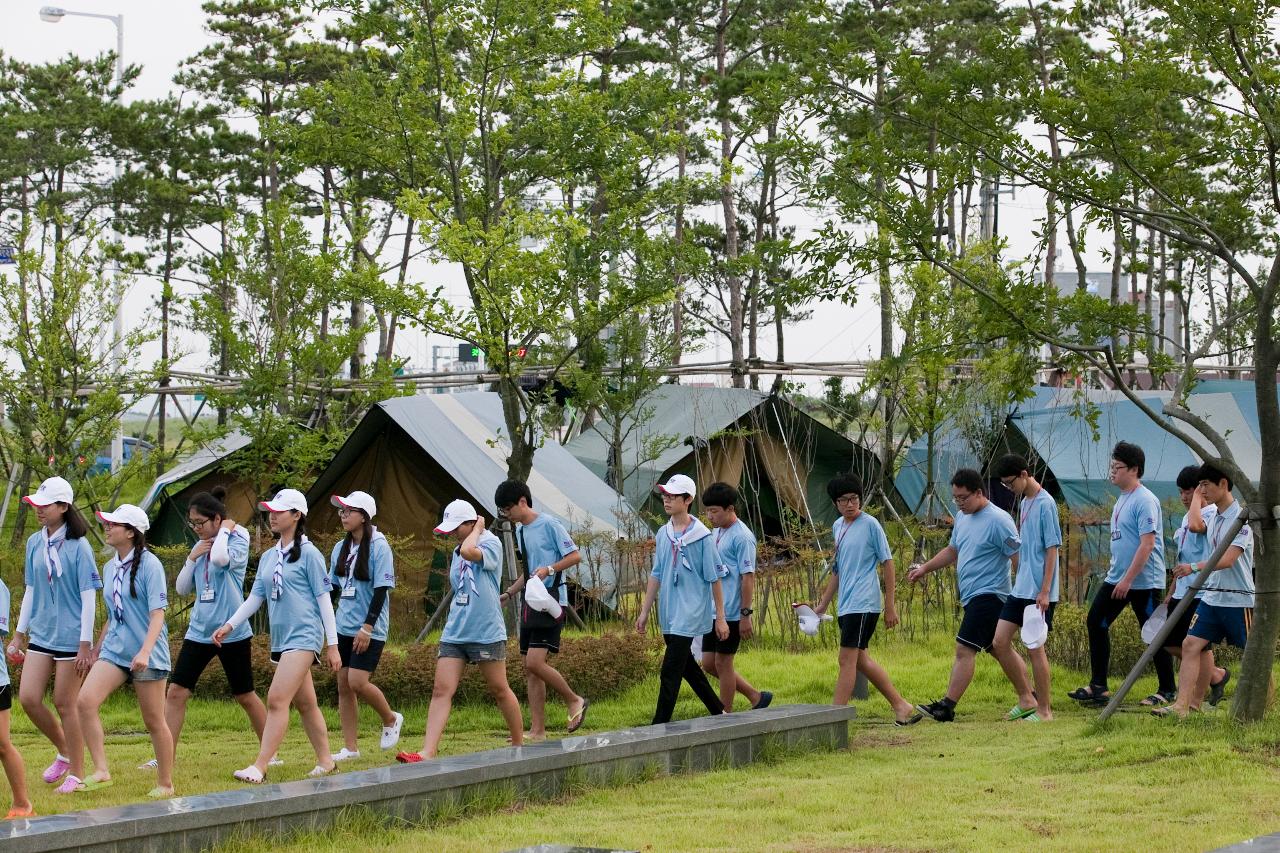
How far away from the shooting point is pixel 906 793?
6613mm

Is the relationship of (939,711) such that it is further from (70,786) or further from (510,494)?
(70,786)

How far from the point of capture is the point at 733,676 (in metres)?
8.79

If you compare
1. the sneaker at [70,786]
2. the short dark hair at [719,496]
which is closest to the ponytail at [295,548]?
the sneaker at [70,786]

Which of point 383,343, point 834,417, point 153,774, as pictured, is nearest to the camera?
point 153,774

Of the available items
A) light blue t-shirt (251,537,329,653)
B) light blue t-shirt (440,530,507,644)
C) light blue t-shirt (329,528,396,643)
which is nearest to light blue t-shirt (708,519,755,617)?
light blue t-shirt (440,530,507,644)

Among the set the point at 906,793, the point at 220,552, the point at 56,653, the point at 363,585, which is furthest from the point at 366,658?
the point at 906,793

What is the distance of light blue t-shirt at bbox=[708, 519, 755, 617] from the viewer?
8.67 meters

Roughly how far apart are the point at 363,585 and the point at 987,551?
3642 millimetres

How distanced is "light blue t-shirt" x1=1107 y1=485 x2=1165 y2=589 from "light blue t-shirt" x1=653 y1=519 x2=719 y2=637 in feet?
8.60

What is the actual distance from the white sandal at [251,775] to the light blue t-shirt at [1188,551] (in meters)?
5.39

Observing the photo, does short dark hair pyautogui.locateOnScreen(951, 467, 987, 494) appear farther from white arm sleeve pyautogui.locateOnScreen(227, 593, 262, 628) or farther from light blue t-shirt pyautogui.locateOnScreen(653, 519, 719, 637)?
white arm sleeve pyautogui.locateOnScreen(227, 593, 262, 628)

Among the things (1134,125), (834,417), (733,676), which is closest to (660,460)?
(834,417)

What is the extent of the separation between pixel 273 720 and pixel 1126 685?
174 inches

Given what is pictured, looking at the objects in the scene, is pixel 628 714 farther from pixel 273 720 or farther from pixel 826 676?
pixel 273 720
